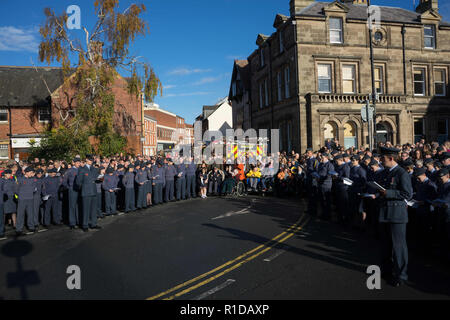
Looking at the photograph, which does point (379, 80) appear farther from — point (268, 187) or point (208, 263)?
point (208, 263)

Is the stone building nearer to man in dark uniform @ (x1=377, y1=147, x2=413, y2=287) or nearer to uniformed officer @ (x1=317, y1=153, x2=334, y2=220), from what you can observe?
uniformed officer @ (x1=317, y1=153, x2=334, y2=220)

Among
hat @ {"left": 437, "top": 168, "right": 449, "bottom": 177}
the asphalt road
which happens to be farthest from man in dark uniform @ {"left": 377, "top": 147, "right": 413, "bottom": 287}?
hat @ {"left": 437, "top": 168, "right": 449, "bottom": 177}

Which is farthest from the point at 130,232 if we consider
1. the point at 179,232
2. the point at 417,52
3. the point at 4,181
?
the point at 417,52

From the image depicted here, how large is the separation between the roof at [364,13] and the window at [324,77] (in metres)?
3.85

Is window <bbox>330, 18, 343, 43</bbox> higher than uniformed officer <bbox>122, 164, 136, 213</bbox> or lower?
higher

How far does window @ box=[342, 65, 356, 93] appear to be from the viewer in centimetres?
2640

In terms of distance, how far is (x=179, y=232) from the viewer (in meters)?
9.39

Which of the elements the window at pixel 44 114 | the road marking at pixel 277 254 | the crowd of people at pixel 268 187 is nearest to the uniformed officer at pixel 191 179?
the crowd of people at pixel 268 187

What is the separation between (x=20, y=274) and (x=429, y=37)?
106 feet

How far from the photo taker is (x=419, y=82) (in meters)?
28.0

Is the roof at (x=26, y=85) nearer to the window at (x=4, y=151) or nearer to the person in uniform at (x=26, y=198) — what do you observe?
the window at (x=4, y=151)

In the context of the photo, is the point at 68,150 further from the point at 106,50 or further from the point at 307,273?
the point at 307,273

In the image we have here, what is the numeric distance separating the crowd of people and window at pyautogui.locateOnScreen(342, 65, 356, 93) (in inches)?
307

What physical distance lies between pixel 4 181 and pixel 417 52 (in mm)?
29555
